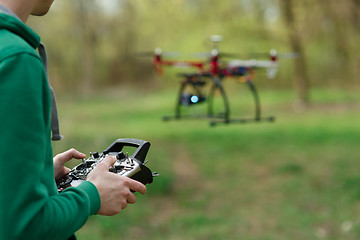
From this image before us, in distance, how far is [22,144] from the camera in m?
0.75

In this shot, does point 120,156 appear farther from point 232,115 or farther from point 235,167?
point 235,167

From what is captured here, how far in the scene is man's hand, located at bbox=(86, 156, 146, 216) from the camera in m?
0.93

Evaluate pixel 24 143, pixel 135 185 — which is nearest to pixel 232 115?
pixel 135 185

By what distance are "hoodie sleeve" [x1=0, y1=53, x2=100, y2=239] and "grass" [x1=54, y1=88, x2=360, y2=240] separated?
18.7ft

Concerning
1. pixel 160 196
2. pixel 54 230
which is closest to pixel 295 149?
pixel 160 196

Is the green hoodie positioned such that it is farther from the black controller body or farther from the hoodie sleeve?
the black controller body

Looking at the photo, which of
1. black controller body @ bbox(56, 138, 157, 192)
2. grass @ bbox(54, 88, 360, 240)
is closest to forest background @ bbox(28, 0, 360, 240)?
grass @ bbox(54, 88, 360, 240)

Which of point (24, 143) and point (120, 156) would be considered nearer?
point (24, 143)

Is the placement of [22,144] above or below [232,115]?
above

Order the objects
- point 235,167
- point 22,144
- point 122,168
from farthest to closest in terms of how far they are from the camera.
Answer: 1. point 235,167
2. point 122,168
3. point 22,144

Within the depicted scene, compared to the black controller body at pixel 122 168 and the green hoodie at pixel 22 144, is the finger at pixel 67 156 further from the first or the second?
the green hoodie at pixel 22 144

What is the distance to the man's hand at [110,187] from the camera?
927 millimetres

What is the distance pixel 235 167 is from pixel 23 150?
8.82 m

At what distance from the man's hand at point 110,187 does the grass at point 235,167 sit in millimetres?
5539
